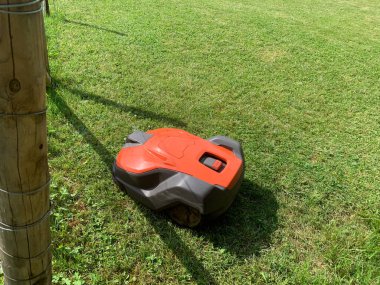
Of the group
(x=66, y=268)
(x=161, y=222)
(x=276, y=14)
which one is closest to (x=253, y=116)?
(x=161, y=222)

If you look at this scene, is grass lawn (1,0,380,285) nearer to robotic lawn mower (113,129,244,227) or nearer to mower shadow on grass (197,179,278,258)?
mower shadow on grass (197,179,278,258)

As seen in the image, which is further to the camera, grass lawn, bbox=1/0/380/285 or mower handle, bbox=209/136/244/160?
mower handle, bbox=209/136/244/160

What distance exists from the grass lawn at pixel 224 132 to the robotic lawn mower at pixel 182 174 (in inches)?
7.0

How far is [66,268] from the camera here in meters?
2.40

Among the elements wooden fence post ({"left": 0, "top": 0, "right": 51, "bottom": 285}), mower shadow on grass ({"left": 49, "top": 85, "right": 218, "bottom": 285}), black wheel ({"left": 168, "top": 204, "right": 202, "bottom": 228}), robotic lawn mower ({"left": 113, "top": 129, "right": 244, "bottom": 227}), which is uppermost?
wooden fence post ({"left": 0, "top": 0, "right": 51, "bottom": 285})

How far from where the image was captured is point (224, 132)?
391 centimetres

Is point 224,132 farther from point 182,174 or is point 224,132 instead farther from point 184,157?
point 182,174

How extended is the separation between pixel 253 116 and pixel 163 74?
1.39 metres

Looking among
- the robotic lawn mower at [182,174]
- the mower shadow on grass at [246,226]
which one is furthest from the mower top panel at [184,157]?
the mower shadow on grass at [246,226]

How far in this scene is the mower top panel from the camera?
257 centimetres

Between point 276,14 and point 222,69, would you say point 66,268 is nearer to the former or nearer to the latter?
point 222,69

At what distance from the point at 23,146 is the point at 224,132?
269 cm

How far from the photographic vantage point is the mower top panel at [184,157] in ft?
8.43

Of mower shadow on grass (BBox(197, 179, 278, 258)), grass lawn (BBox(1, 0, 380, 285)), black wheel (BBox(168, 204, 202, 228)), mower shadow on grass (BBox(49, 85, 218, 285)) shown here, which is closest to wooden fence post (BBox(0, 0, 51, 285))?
grass lawn (BBox(1, 0, 380, 285))
